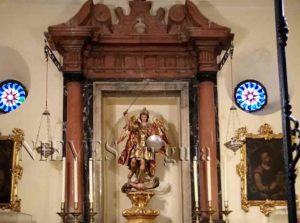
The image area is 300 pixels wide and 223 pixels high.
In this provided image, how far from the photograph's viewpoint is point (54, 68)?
812 centimetres

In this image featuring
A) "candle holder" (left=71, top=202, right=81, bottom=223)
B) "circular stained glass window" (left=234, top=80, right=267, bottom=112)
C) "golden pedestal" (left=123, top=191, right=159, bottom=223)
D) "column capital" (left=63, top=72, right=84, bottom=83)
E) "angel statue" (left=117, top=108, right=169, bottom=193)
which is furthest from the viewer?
"circular stained glass window" (left=234, top=80, right=267, bottom=112)

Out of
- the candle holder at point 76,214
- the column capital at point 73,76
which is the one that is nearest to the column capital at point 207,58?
the column capital at point 73,76

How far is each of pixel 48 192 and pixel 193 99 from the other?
7.38 feet

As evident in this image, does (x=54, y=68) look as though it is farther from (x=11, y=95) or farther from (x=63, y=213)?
(x=63, y=213)

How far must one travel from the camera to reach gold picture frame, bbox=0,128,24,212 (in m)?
7.67

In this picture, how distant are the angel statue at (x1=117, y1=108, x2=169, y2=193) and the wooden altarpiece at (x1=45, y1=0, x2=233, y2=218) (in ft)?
1.82

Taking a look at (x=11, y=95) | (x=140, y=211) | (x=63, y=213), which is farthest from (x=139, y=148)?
(x=11, y=95)

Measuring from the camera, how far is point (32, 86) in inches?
319

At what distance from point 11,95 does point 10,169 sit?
1091mm

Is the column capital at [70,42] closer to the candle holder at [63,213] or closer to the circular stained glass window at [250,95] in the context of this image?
the candle holder at [63,213]

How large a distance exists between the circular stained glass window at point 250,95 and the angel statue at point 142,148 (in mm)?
1302

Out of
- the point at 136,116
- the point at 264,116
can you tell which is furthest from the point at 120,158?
the point at 264,116

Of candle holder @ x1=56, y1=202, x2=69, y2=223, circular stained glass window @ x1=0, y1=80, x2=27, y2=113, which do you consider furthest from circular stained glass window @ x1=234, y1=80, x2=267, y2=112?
circular stained glass window @ x1=0, y1=80, x2=27, y2=113

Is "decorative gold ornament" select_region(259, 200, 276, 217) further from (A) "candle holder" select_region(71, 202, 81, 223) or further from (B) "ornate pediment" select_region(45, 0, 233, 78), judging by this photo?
(A) "candle holder" select_region(71, 202, 81, 223)
